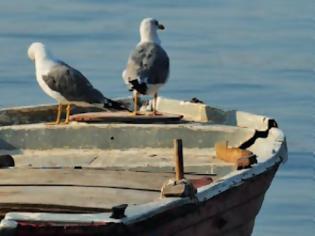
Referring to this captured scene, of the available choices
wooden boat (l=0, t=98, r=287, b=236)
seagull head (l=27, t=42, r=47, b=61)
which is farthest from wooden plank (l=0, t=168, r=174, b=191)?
seagull head (l=27, t=42, r=47, b=61)

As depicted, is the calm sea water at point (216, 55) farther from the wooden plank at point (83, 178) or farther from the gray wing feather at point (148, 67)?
the wooden plank at point (83, 178)

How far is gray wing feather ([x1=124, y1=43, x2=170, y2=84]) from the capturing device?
554 inches

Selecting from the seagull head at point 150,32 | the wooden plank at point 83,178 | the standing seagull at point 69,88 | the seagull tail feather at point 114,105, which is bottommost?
the wooden plank at point 83,178

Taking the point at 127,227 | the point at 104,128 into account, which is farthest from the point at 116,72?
the point at 127,227

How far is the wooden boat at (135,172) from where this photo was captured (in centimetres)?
970

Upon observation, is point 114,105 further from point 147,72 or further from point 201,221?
point 201,221

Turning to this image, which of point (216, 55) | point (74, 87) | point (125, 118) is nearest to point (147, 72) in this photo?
point (74, 87)

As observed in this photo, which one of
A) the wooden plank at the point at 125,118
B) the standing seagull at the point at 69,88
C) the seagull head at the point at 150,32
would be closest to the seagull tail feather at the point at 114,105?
the standing seagull at the point at 69,88

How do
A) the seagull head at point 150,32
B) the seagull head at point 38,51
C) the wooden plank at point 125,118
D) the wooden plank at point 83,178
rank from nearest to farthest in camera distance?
the wooden plank at point 83,178
the wooden plank at point 125,118
the seagull head at point 38,51
the seagull head at point 150,32

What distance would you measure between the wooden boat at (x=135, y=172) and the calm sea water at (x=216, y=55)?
211cm

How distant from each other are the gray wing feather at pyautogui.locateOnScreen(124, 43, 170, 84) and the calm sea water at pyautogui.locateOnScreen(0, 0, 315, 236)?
5.20 ft

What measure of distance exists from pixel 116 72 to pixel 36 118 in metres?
8.47

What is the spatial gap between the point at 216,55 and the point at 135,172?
12.5 meters

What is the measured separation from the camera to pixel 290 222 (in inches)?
592
